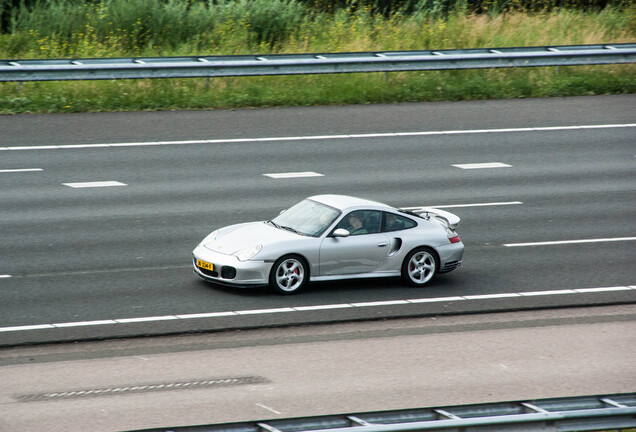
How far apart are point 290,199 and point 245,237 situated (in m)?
4.17

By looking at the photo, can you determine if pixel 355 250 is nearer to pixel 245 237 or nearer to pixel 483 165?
pixel 245 237

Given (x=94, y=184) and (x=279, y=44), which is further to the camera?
(x=279, y=44)

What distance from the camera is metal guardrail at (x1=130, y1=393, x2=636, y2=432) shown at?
6.47 m

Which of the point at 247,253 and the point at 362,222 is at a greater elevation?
the point at 362,222

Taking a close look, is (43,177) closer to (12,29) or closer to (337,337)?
(337,337)

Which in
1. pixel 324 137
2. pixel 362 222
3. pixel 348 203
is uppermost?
pixel 324 137

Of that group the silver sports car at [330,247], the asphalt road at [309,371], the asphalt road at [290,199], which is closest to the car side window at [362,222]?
the silver sports car at [330,247]

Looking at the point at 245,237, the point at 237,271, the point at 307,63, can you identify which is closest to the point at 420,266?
the point at 245,237

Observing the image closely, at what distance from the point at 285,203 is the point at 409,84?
920 centimetres

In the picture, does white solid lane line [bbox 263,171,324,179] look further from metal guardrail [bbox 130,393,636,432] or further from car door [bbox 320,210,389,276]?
metal guardrail [bbox 130,393,636,432]

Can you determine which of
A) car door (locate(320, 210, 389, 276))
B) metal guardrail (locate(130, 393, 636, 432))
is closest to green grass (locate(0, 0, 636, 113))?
car door (locate(320, 210, 389, 276))

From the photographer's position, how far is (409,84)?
24984mm

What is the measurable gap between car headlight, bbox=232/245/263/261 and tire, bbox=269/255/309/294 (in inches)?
11.7

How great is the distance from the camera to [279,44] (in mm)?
28109
